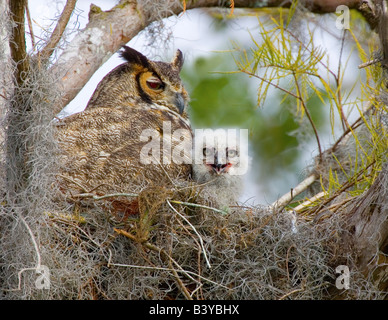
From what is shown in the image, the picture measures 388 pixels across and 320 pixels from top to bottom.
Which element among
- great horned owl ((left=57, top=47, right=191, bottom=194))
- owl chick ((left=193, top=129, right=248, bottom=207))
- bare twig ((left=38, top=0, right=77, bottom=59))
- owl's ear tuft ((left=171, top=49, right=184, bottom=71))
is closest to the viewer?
bare twig ((left=38, top=0, right=77, bottom=59))

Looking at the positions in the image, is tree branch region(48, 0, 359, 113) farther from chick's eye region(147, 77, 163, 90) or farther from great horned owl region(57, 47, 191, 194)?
chick's eye region(147, 77, 163, 90)

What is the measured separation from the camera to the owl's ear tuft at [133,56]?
9.57 ft

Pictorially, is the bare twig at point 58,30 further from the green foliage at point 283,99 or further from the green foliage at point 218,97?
the green foliage at point 218,97

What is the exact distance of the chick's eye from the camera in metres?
2.97

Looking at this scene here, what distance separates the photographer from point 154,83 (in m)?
2.98

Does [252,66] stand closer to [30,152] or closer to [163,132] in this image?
[163,132]

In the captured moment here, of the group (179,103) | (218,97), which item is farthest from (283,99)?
(218,97)

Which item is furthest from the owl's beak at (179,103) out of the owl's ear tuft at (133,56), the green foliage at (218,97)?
the green foliage at (218,97)

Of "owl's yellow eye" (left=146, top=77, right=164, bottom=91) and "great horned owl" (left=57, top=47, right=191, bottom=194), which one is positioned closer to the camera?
"great horned owl" (left=57, top=47, right=191, bottom=194)

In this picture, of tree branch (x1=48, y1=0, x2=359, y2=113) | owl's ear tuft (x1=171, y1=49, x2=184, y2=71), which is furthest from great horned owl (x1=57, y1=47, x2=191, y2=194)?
tree branch (x1=48, y1=0, x2=359, y2=113)

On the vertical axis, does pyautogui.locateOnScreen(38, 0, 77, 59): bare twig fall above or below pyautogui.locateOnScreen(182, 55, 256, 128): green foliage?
below

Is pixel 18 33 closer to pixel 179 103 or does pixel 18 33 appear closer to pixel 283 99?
pixel 179 103

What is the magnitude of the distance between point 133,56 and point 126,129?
1.72 ft

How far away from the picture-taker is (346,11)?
3.28 m
